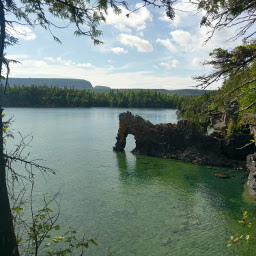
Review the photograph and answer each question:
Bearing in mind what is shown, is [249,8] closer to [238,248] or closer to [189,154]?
[238,248]

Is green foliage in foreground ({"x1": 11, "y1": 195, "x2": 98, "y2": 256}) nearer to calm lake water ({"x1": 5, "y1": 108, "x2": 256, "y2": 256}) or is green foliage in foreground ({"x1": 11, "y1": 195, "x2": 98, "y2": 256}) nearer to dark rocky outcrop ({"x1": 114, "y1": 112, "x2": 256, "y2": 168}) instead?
calm lake water ({"x1": 5, "y1": 108, "x2": 256, "y2": 256})

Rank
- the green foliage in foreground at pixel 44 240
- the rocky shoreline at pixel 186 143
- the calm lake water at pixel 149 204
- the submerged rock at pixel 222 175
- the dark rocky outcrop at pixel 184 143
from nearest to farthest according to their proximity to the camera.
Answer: the green foliage in foreground at pixel 44 240, the calm lake water at pixel 149 204, the submerged rock at pixel 222 175, the rocky shoreline at pixel 186 143, the dark rocky outcrop at pixel 184 143

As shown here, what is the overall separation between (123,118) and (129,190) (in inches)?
525

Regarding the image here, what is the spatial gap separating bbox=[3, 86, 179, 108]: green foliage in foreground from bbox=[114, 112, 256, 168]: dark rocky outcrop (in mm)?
103476

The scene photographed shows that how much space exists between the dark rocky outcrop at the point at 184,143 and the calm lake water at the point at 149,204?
184 centimetres

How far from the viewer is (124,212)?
1280cm

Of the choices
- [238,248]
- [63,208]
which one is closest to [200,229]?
[238,248]

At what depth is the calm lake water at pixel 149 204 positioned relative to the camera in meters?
9.96

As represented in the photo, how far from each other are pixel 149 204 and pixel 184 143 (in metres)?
13.5

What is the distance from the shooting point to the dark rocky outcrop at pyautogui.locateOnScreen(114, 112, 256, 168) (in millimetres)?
22688

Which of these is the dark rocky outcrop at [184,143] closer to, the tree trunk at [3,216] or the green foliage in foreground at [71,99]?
the tree trunk at [3,216]

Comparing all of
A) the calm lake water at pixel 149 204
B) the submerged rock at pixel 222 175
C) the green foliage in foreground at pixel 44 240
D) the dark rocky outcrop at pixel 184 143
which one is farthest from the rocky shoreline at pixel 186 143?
the green foliage in foreground at pixel 44 240

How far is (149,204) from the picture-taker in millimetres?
13883

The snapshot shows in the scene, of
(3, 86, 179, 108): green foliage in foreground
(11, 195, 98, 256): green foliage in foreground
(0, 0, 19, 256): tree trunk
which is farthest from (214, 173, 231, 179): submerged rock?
(3, 86, 179, 108): green foliage in foreground
